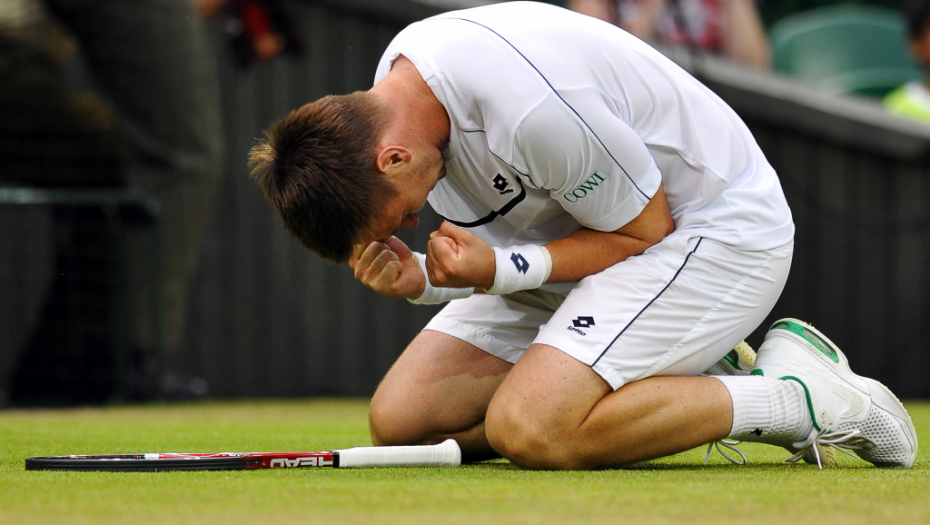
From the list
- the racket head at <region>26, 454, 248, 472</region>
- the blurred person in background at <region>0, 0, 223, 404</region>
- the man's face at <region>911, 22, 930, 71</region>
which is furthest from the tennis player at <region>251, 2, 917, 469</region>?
the man's face at <region>911, 22, 930, 71</region>

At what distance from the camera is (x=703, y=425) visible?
213 centimetres

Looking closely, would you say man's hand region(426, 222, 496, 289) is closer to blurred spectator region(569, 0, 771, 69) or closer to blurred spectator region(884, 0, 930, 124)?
blurred spectator region(569, 0, 771, 69)

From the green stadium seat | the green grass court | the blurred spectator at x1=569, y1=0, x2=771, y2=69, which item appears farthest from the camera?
the green stadium seat

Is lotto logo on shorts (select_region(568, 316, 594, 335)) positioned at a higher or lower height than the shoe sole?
higher

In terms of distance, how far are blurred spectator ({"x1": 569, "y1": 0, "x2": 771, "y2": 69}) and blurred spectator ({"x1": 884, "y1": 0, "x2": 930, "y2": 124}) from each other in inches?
36.4

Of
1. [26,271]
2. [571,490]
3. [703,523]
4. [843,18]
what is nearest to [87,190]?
[26,271]

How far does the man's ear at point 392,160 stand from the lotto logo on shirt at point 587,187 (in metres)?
0.34

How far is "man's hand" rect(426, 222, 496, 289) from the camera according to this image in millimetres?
2084

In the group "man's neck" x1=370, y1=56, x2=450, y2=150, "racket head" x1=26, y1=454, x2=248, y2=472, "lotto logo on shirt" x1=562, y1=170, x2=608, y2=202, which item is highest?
"man's neck" x1=370, y1=56, x2=450, y2=150

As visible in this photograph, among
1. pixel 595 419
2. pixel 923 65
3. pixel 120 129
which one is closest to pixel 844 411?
pixel 595 419

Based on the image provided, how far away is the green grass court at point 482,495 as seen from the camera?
1466 mm

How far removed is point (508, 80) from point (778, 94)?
12.9ft

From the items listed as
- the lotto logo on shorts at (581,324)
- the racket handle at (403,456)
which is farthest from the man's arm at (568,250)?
the racket handle at (403,456)

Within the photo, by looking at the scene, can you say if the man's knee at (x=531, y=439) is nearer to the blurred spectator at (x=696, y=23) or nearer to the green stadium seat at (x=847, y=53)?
the blurred spectator at (x=696, y=23)
